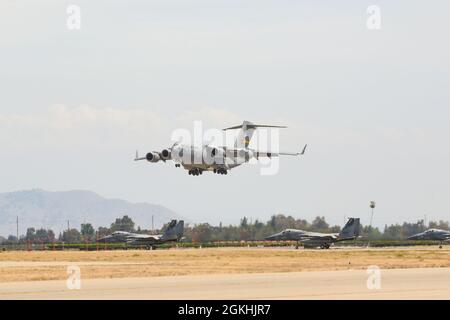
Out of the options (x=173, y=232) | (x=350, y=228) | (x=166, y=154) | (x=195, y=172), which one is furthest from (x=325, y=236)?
(x=166, y=154)

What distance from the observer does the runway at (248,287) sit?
1415 inches

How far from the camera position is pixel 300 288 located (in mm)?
39312

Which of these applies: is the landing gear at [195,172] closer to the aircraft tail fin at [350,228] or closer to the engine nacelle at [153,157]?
the engine nacelle at [153,157]

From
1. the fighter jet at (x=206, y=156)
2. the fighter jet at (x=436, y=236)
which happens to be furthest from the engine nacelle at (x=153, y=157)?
the fighter jet at (x=436, y=236)

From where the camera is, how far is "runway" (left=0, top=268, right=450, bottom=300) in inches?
1415

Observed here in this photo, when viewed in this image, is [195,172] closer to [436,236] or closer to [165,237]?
[165,237]

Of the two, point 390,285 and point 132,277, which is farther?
point 132,277

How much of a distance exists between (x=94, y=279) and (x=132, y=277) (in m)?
2.28

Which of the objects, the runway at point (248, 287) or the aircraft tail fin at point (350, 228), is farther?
the aircraft tail fin at point (350, 228)

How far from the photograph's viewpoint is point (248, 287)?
1569 inches
